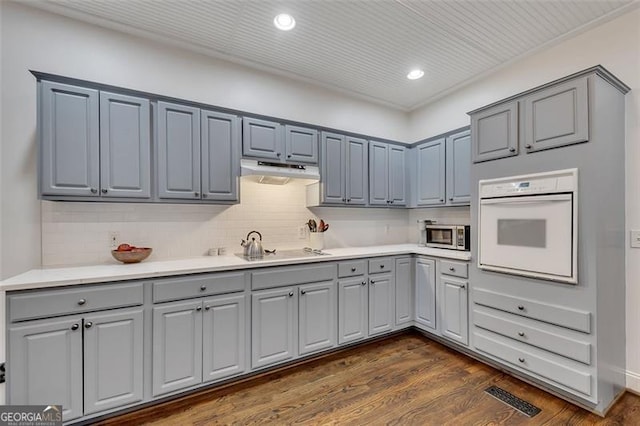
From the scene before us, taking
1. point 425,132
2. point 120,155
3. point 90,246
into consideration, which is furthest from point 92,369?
point 425,132

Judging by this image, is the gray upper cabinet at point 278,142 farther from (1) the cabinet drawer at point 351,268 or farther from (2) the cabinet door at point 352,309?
(2) the cabinet door at point 352,309

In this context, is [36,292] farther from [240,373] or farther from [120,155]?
[240,373]

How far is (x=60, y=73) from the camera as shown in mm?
2289

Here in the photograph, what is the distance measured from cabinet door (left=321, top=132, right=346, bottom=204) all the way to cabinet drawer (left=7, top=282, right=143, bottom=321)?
1989 millimetres

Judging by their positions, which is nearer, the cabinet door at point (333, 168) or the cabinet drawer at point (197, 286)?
the cabinet drawer at point (197, 286)

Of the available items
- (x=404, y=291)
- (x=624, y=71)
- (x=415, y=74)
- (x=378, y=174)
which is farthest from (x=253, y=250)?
(x=624, y=71)

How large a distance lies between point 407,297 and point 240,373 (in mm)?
1947

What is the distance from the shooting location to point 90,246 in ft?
7.74

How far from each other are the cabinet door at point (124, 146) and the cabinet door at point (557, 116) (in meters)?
3.11

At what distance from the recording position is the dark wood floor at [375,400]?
76.8 inches

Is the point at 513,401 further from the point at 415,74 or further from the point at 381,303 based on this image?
the point at 415,74

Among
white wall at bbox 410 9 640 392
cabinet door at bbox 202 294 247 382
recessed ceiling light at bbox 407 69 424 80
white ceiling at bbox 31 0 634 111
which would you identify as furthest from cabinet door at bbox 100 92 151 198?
white wall at bbox 410 9 640 392

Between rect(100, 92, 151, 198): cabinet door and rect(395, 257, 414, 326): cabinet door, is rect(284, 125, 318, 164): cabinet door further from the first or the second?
rect(395, 257, 414, 326): cabinet door

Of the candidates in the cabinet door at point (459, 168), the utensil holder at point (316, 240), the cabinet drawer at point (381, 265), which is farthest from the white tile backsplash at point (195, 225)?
the cabinet door at point (459, 168)
